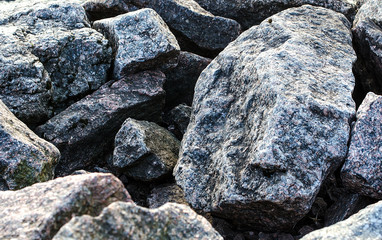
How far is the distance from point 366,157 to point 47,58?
5006 mm

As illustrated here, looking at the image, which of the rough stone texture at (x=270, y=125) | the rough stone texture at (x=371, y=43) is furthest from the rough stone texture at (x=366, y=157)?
the rough stone texture at (x=371, y=43)

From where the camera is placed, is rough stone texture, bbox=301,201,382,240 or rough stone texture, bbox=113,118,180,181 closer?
rough stone texture, bbox=301,201,382,240

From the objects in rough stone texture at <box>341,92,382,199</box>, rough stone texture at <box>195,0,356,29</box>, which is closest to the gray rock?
rough stone texture at <box>341,92,382,199</box>

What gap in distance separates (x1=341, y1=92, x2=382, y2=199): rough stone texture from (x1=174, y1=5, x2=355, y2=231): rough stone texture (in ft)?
0.43

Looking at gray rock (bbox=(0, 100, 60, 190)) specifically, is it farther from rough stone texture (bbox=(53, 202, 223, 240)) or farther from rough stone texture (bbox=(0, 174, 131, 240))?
rough stone texture (bbox=(53, 202, 223, 240))

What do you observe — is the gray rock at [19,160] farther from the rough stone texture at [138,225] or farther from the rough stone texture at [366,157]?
the rough stone texture at [366,157]

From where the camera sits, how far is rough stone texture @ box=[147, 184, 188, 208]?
5723 mm

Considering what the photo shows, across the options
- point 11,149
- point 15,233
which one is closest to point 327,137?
point 15,233

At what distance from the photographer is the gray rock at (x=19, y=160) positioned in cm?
497

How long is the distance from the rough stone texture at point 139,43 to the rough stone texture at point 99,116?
225 millimetres

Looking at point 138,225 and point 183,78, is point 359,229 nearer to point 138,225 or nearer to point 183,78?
point 138,225

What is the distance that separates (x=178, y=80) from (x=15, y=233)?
496cm

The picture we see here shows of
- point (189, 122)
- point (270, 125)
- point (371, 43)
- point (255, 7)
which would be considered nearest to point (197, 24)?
point (255, 7)

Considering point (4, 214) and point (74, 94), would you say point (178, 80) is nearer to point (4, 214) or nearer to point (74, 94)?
point (74, 94)
